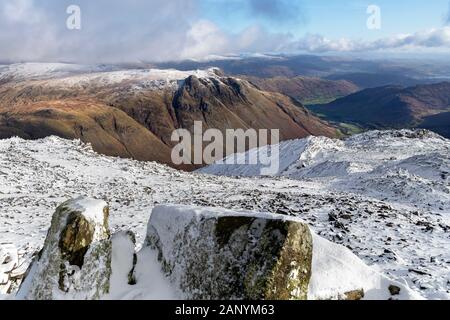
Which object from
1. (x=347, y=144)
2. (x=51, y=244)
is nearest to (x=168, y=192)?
(x=51, y=244)

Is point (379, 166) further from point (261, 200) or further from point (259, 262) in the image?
point (259, 262)

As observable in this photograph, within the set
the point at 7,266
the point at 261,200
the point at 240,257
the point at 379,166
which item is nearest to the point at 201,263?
the point at 240,257

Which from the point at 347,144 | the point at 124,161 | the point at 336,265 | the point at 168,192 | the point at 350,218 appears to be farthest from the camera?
the point at 347,144

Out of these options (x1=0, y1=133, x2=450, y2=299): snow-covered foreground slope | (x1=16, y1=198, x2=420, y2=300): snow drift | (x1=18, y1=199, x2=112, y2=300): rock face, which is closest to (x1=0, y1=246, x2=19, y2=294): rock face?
(x1=0, y1=133, x2=450, y2=299): snow-covered foreground slope

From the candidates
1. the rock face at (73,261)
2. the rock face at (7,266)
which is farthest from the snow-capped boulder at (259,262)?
the rock face at (7,266)

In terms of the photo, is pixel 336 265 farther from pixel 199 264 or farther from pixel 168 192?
pixel 168 192

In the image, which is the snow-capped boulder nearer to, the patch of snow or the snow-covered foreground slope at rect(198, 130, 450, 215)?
the patch of snow
